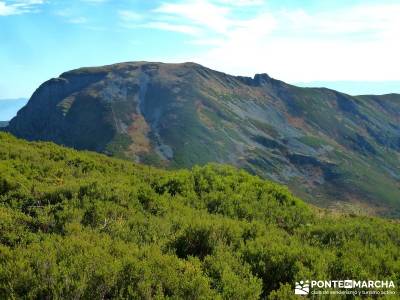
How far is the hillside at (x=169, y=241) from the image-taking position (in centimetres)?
786

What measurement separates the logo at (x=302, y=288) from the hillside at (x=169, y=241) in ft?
0.57

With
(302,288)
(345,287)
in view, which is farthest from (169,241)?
(345,287)

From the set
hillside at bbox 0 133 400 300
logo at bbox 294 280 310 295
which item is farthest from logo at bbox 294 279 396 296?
hillside at bbox 0 133 400 300

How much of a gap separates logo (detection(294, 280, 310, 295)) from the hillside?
0.57 ft

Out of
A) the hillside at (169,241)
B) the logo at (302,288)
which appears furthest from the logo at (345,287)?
the hillside at (169,241)

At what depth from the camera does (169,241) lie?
10.5 metres

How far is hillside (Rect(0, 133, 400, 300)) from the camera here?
25.8 feet

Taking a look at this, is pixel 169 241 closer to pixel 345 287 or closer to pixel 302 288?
pixel 302 288

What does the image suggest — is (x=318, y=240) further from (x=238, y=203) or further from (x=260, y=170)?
(x=260, y=170)

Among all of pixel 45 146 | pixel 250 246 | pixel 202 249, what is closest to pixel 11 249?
pixel 202 249

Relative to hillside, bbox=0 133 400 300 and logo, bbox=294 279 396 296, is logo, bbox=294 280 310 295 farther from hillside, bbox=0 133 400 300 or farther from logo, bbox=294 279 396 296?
hillside, bbox=0 133 400 300

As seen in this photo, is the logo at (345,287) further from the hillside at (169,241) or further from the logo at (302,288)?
the hillside at (169,241)

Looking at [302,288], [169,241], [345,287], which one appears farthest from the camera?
[169,241]

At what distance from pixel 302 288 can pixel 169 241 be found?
11.5 ft
